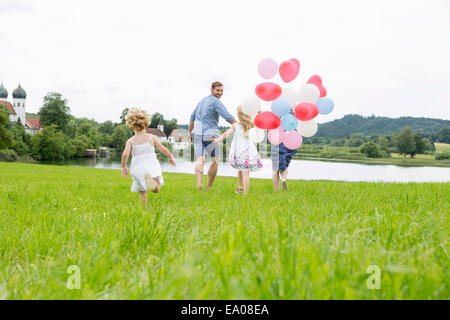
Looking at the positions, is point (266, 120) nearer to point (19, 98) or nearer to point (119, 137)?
point (119, 137)

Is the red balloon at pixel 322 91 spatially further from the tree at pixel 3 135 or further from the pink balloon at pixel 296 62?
the tree at pixel 3 135

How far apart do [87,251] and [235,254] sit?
914 mm

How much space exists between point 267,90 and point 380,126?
85.1 meters

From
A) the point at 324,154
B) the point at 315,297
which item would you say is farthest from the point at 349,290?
the point at 324,154

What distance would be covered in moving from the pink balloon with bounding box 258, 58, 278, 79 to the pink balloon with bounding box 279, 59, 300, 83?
0.45 ft

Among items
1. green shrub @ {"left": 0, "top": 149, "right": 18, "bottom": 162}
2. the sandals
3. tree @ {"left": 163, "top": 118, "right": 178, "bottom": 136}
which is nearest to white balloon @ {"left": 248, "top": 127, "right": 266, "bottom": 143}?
the sandals

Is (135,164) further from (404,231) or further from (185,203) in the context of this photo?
(404,231)

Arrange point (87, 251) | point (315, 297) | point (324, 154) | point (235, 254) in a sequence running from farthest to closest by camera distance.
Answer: point (324, 154) → point (87, 251) → point (235, 254) → point (315, 297)

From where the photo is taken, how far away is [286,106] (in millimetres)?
5285

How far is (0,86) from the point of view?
95125 mm

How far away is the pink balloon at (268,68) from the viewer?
5.45 meters

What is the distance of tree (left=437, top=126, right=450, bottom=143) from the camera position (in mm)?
66812

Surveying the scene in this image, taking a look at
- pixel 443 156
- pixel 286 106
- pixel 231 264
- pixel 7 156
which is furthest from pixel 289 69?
pixel 443 156

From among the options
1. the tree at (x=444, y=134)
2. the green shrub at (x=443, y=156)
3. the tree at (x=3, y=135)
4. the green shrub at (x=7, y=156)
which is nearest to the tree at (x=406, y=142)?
the tree at (x=444, y=134)
